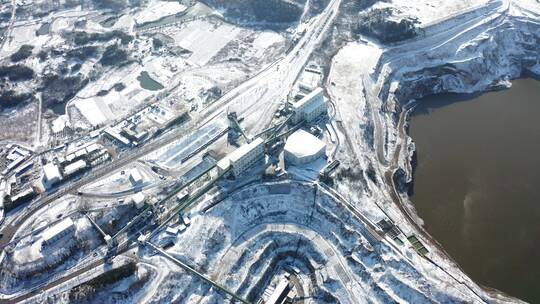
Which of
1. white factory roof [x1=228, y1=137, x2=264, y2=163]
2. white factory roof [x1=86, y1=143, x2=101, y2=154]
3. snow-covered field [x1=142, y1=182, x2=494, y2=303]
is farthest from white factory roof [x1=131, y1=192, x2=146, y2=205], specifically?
white factory roof [x1=86, y1=143, x2=101, y2=154]

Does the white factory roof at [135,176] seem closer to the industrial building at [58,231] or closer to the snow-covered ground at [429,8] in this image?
the industrial building at [58,231]

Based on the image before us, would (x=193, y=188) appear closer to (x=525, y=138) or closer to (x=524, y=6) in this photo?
(x=525, y=138)

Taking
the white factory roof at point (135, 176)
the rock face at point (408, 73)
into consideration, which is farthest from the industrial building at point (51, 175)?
the rock face at point (408, 73)

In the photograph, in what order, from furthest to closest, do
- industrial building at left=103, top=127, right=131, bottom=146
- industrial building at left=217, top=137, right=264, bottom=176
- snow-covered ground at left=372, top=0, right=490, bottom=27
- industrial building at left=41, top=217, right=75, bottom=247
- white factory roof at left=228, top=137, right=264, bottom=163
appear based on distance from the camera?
1. snow-covered ground at left=372, top=0, right=490, bottom=27
2. industrial building at left=103, top=127, right=131, bottom=146
3. white factory roof at left=228, top=137, right=264, bottom=163
4. industrial building at left=217, top=137, right=264, bottom=176
5. industrial building at left=41, top=217, right=75, bottom=247

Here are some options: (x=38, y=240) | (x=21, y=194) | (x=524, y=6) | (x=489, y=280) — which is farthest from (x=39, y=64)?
(x=524, y=6)

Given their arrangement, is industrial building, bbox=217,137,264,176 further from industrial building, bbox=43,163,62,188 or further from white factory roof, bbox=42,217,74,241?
industrial building, bbox=43,163,62,188
